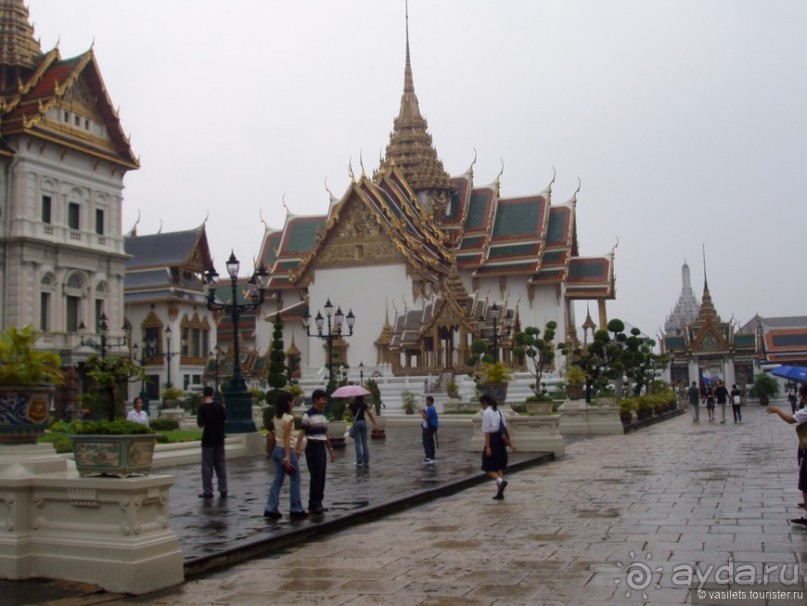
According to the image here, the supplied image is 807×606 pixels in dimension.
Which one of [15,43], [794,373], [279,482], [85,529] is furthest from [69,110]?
[85,529]

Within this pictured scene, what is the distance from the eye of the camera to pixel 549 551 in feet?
26.4

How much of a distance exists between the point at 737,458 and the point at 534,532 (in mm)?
9143

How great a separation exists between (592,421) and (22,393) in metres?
21.3

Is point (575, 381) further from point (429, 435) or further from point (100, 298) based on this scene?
point (100, 298)

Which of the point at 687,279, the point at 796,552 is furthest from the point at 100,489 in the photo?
the point at 687,279

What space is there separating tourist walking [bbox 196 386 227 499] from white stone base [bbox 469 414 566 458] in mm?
7544

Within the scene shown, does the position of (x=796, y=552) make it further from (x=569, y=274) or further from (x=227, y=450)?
(x=569, y=274)

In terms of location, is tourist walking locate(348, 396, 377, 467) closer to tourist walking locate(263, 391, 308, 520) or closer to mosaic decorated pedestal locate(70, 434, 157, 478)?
tourist walking locate(263, 391, 308, 520)

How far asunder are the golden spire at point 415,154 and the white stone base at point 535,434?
40.7 metres

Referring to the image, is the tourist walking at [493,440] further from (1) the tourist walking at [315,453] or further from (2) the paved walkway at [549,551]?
(1) the tourist walking at [315,453]

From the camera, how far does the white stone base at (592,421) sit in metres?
26.4

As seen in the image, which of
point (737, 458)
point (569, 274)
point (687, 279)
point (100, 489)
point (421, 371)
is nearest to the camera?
point (100, 489)

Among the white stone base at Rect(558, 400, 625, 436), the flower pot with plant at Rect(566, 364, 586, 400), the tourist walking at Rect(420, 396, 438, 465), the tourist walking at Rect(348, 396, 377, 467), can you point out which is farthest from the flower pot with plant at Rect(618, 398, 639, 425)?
the tourist walking at Rect(348, 396, 377, 467)

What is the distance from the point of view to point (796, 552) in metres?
7.62
